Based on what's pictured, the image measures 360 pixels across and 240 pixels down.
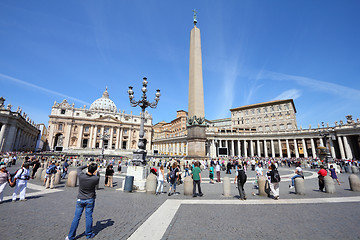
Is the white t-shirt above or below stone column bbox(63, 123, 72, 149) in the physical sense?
below

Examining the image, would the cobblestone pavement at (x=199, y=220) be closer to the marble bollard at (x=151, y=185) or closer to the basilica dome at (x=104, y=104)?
the marble bollard at (x=151, y=185)

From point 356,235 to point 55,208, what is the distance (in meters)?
7.84

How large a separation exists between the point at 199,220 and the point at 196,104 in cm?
1210

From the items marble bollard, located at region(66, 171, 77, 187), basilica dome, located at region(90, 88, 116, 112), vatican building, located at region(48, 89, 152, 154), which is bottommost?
marble bollard, located at region(66, 171, 77, 187)

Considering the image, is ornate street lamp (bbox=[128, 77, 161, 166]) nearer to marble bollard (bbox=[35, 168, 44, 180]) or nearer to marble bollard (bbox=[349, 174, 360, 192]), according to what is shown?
marble bollard (bbox=[35, 168, 44, 180])

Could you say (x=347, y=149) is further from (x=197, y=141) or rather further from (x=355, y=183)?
(x=197, y=141)

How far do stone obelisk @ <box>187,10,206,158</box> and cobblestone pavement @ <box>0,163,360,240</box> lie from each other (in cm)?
942

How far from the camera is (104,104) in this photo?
98500mm

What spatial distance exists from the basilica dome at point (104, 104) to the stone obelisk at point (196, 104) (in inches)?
3526

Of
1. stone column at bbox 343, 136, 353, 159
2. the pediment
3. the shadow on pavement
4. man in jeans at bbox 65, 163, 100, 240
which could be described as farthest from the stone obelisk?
the pediment

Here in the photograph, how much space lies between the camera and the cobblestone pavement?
11.0 feet

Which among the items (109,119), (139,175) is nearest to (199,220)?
(139,175)

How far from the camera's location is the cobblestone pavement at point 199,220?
11.0ft

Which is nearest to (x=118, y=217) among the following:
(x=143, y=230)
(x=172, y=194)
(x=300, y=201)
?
(x=143, y=230)
